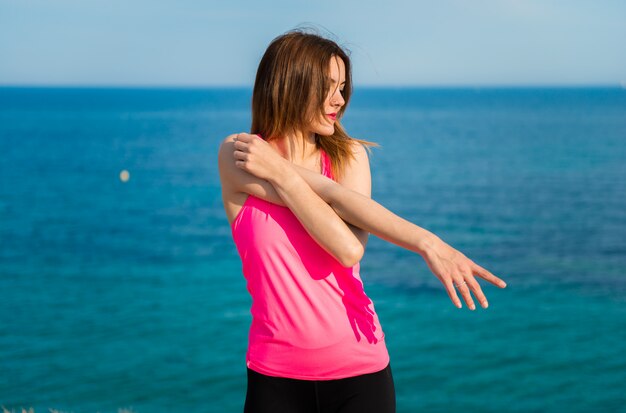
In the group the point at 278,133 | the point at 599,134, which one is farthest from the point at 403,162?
the point at 278,133

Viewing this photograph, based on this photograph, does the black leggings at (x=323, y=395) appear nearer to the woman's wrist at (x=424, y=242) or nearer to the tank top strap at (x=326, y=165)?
the woman's wrist at (x=424, y=242)

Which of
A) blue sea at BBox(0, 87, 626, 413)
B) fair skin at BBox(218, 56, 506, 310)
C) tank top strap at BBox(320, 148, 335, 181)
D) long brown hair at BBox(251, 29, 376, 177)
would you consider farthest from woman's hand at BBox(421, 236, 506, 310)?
blue sea at BBox(0, 87, 626, 413)

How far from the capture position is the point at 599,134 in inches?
2489

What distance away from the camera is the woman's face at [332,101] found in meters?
→ 2.53

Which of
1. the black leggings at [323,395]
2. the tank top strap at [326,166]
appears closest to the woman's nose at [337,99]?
the tank top strap at [326,166]

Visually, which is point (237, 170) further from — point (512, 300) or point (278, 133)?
point (512, 300)

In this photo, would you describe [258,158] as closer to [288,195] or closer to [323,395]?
[288,195]

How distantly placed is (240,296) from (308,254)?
1584cm

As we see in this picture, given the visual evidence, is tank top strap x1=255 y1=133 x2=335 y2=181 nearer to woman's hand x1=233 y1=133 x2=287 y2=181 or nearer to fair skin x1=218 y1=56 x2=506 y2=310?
fair skin x1=218 y1=56 x2=506 y2=310

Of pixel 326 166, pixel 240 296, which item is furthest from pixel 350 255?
pixel 240 296

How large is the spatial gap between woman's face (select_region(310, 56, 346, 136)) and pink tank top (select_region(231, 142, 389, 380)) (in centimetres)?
32

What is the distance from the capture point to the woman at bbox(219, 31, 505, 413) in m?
2.41

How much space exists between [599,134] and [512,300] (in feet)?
Result: 161

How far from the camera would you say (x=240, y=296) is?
18125 mm
